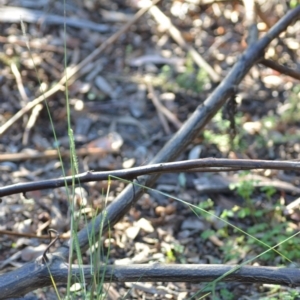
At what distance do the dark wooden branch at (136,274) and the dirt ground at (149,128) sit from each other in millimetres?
122

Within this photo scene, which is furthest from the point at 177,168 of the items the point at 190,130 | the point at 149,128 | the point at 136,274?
the point at 149,128

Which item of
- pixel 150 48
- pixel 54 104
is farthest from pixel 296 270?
pixel 150 48

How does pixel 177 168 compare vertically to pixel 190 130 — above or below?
below

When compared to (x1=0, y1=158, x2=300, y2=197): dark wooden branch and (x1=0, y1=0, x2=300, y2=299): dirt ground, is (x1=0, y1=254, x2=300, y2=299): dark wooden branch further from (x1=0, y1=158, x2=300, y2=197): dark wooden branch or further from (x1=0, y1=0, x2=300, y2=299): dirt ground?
(x1=0, y1=158, x2=300, y2=197): dark wooden branch

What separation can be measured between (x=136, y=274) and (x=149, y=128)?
1735 millimetres

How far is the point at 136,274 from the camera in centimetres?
199

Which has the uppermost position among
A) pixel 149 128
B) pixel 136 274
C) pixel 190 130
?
pixel 149 128

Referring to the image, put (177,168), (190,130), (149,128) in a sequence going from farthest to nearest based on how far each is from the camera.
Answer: (149,128) < (190,130) < (177,168)

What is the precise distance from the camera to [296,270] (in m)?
1.92

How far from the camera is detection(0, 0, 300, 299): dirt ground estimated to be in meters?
2.73

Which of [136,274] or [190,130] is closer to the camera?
[136,274]

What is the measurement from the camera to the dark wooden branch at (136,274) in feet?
6.34

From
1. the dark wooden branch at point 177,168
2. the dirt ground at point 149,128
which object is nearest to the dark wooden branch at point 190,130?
the dirt ground at point 149,128

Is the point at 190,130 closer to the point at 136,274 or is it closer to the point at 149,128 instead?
the point at 136,274
